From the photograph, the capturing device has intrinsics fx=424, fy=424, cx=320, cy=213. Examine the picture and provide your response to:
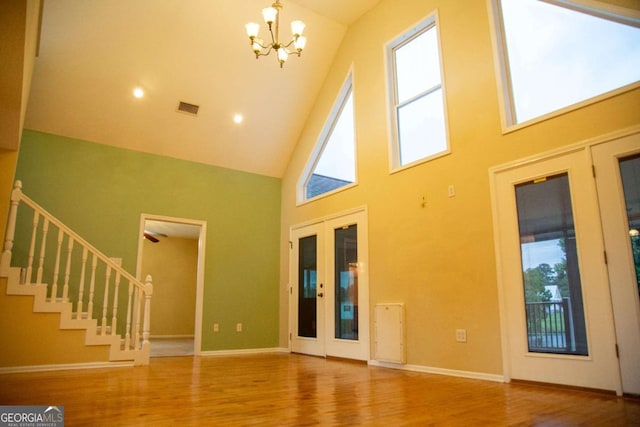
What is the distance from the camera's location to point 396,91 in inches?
219

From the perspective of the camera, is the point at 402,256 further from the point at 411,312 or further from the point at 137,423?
the point at 137,423

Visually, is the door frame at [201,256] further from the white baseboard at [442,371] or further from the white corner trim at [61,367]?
the white baseboard at [442,371]

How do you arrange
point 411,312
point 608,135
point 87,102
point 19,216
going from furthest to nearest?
1. point 87,102
2. point 19,216
3. point 411,312
4. point 608,135

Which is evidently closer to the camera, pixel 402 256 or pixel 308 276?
pixel 402 256

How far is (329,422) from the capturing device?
2430 mm

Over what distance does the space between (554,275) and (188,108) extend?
17.0 feet

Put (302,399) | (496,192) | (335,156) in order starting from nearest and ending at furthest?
(302,399)
(496,192)
(335,156)

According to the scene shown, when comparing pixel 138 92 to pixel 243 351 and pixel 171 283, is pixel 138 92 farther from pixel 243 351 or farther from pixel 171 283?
pixel 171 283

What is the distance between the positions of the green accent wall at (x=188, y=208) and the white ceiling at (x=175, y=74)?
29cm

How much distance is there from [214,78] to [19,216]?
3095 mm

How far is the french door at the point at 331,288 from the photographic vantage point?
5523 millimetres

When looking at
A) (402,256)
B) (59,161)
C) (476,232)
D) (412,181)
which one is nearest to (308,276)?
(402,256)

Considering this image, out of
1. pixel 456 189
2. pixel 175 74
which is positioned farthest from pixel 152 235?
pixel 456 189

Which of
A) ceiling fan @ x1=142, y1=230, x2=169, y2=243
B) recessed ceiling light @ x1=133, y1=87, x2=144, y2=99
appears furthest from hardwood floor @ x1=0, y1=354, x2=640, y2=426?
ceiling fan @ x1=142, y1=230, x2=169, y2=243
